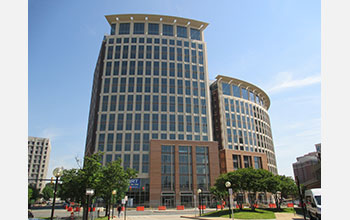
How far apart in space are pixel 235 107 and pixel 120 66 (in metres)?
44.9

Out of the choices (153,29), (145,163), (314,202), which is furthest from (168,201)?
(153,29)

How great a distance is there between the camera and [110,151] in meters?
61.8

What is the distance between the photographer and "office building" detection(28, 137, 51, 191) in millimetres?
144375

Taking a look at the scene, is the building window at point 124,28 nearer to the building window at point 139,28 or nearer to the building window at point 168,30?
the building window at point 139,28

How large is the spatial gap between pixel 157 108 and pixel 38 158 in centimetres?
12096

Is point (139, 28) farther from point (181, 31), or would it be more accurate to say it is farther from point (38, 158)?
point (38, 158)

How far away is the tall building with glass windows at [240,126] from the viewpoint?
76.6 meters

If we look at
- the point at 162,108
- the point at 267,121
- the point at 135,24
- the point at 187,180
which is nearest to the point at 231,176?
the point at 187,180

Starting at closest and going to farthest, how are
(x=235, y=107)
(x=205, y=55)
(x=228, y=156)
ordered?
(x=228, y=156), (x=205, y=55), (x=235, y=107)

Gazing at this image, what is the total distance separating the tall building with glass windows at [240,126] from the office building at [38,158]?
12372 cm

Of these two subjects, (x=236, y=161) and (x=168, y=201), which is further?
(x=236, y=161)

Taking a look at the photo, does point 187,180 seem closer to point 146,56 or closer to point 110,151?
point 110,151

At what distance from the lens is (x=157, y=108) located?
67.9 meters

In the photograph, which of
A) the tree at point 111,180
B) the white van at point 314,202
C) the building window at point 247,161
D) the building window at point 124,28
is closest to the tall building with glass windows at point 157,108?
the building window at point 124,28
